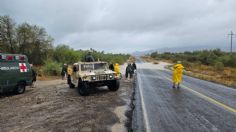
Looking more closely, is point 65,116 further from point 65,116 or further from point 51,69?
point 51,69

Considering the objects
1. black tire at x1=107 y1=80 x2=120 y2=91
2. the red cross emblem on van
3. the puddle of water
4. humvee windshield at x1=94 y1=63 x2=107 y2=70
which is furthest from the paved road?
the red cross emblem on van

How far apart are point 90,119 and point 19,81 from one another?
34.9ft

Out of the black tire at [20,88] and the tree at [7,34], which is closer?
the black tire at [20,88]

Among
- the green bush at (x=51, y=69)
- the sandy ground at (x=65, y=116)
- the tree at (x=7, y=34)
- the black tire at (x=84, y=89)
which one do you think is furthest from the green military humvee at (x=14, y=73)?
the tree at (x=7, y=34)

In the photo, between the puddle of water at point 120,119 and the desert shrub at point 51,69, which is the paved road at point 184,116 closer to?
the puddle of water at point 120,119

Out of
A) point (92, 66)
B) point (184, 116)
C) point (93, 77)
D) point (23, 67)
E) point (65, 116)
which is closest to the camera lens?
point (184, 116)

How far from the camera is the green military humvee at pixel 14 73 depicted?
17094mm

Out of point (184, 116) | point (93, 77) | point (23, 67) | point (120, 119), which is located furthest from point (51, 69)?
point (184, 116)

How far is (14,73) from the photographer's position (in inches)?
716

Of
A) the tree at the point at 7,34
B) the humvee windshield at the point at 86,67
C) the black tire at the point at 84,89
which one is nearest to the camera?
the black tire at the point at 84,89

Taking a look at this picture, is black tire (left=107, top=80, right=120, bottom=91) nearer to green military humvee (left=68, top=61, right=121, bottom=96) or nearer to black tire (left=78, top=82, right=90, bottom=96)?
green military humvee (left=68, top=61, right=121, bottom=96)

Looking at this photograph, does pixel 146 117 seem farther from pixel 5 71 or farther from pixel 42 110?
pixel 5 71

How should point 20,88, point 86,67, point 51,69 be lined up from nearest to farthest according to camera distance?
1. point 86,67
2. point 20,88
3. point 51,69

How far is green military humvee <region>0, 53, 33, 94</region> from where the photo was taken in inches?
673
